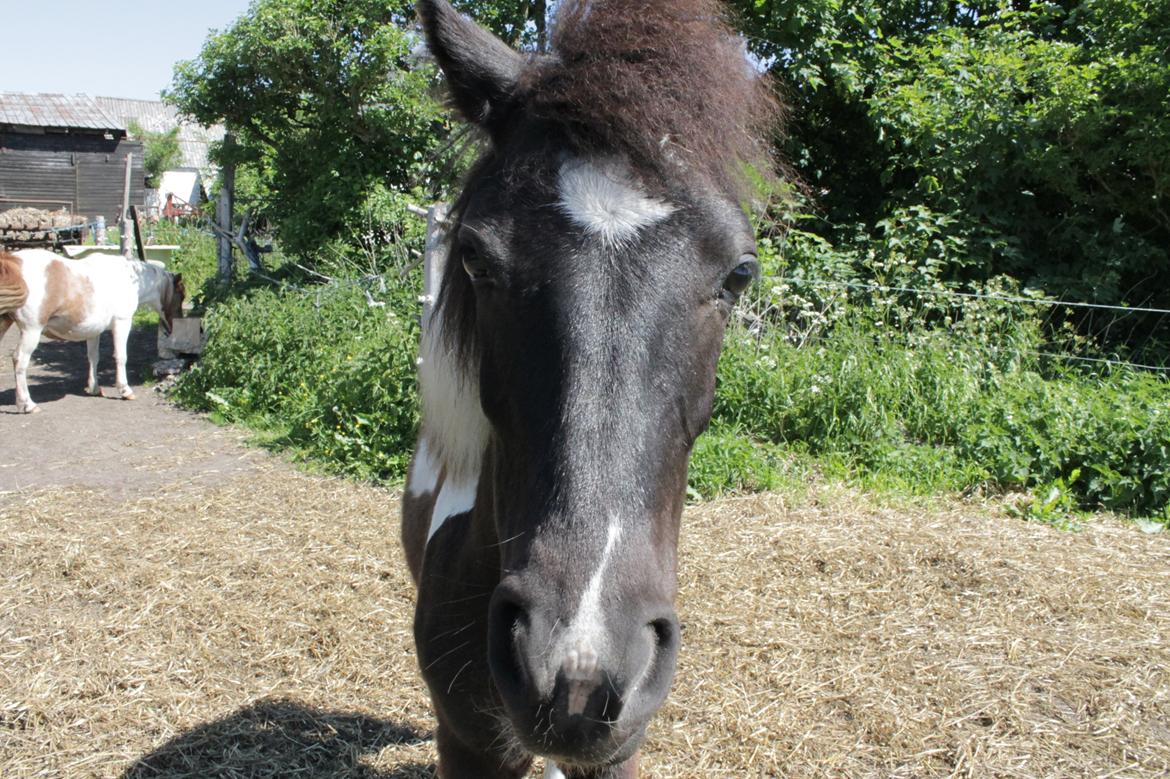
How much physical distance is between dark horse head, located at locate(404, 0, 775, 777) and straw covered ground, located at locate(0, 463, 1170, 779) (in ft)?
5.63

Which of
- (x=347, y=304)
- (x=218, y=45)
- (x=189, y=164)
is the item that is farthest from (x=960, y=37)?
(x=189, y=164)

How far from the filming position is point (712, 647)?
3.85 meters

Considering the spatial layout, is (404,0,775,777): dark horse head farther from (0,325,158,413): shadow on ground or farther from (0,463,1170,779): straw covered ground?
(0,325,158,413): shadow on ground

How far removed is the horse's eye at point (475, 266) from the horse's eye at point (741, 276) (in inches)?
17.9

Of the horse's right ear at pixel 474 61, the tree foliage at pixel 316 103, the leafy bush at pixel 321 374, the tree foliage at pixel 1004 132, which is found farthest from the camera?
the tree foliage at pixel 316 103

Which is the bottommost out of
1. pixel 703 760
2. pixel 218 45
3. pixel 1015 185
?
pixel 703 760

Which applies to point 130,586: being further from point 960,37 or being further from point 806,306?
point 960,37

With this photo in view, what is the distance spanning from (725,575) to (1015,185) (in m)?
6.17

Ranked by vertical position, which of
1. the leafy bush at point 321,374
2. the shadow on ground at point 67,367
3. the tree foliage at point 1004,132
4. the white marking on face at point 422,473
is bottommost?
the shadow on ground at point 67,367

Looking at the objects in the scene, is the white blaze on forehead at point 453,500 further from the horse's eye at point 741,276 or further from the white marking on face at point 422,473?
the horse's eye at point 741,276

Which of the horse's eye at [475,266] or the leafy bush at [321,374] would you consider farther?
the leafy bush at [321,374]

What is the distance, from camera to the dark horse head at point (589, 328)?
1.21m

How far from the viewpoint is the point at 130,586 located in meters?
4.38

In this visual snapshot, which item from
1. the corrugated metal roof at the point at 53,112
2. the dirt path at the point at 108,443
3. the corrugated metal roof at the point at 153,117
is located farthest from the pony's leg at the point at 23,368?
the corrugated metal roof at the point at 153,117
